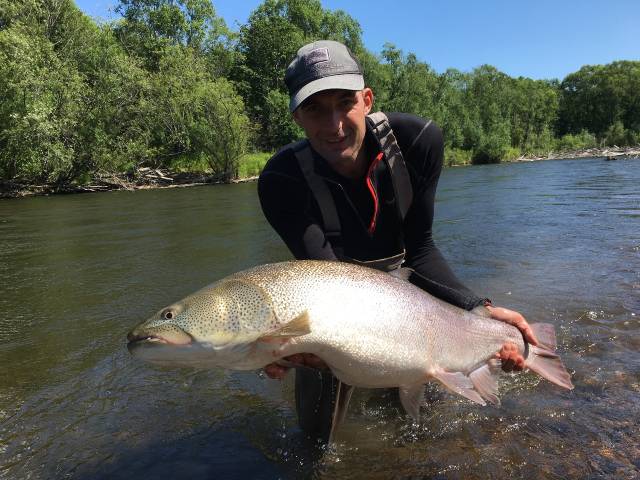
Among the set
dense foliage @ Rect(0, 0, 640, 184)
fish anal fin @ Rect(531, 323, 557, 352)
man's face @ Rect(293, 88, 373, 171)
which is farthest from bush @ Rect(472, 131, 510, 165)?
man's face @ Rect(293, 88, 373, 171)

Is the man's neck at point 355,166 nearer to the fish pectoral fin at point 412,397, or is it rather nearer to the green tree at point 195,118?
the fish pectoral fin at point 412,397

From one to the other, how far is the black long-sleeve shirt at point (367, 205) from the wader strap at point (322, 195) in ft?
0.15

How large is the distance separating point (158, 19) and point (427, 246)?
4714 centimetres

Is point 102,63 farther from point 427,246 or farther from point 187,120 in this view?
point 427,246

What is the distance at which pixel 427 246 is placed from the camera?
3.37 meters

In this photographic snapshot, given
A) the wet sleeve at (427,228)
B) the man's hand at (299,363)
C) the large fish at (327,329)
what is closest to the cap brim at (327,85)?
the wet sleeve at (427,228)

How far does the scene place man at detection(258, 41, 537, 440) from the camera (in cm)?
272

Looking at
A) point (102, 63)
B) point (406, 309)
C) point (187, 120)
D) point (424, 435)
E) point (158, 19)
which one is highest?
point (158, 19)

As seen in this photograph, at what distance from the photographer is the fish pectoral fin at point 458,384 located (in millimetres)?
2373

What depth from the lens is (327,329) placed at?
6.69 feet

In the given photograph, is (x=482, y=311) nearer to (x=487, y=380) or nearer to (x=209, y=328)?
(x=487, y=380)

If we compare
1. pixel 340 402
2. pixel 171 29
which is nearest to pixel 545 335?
Answer: pixel 340 402

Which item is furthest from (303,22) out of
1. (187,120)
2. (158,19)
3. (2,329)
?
(2,329)

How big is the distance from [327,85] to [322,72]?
9cm
